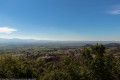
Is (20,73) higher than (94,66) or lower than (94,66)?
lower

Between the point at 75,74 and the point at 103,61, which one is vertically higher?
the point at 103,61

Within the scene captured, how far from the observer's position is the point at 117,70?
13.5 m

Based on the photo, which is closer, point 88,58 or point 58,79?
point 58,79

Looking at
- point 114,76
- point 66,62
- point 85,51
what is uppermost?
point 85,51

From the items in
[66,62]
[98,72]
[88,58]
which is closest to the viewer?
[98,72]

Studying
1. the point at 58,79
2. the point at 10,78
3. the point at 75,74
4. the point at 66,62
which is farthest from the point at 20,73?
the point at 75,74

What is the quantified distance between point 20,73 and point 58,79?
260 inches

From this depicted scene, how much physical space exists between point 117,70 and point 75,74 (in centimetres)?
629

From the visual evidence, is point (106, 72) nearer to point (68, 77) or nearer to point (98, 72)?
point (98, 72)

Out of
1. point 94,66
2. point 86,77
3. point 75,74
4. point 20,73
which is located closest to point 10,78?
point 20,73

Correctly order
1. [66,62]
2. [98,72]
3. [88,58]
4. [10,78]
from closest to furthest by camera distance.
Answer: [98,72], [10,78], [66,62], [88,58]

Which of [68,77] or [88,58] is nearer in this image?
[68,77]

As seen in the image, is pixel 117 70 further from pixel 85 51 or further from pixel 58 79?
pixel 58 79

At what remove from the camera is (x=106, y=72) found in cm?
1277
